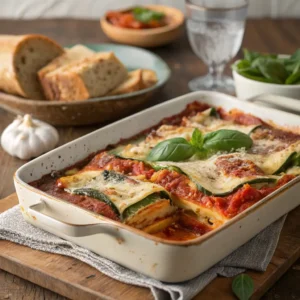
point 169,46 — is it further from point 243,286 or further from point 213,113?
point 243,286

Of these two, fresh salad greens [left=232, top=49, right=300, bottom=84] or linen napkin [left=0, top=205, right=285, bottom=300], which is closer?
linen napkin [left=0, top=205, right=285, bottom=300]

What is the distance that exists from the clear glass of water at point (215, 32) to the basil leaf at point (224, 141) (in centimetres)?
135

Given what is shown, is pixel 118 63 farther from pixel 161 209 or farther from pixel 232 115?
pixel 161 209

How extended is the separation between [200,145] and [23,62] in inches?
58.5

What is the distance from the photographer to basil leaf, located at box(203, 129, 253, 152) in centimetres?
270

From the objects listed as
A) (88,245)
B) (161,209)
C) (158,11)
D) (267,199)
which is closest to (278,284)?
(267,199)

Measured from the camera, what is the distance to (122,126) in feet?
9.76

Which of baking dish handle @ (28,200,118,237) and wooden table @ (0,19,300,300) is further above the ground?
baking dish handle @ (28,200,118,237)

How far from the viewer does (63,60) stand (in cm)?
387

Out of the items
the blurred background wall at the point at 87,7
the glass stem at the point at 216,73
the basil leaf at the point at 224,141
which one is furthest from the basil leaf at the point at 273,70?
the blurred background wall at the point at 87,7

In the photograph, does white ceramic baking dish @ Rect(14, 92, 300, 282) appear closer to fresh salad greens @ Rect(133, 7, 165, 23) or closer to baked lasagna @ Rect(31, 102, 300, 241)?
baked lasagna @ Rect(31, 102, 300, 241)

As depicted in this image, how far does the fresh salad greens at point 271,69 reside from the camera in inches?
134

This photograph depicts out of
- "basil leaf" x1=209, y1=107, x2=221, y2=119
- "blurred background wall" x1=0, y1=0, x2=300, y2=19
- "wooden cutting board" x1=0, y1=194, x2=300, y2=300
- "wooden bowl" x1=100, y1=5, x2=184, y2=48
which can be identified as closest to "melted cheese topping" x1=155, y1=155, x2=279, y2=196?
"wooden cutting board" x1=0, y1=194, x2=300, y2=300

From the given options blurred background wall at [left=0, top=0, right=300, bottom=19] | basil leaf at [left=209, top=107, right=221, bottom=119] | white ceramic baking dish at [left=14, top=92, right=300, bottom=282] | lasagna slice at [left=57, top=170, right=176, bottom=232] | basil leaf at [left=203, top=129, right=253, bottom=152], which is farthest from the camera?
blurred background wall at [left=0, top=0, right=300, bottom=19]
